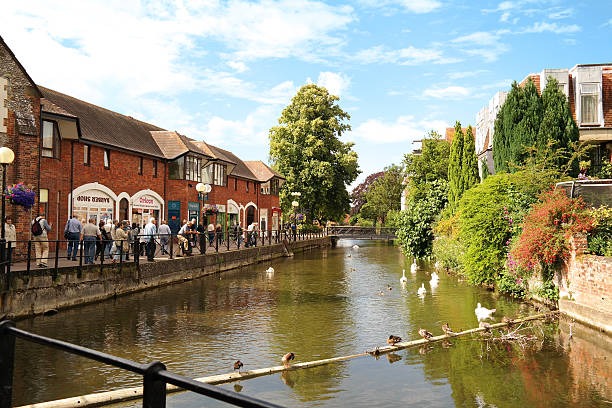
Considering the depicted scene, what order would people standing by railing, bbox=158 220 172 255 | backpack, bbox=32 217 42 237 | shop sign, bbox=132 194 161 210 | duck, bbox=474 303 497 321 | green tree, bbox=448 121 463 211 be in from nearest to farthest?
duck, bbox=474 303 497 321
backpack, bbox=32 217 42 237
people standing by railing, bbox=158 220 172 255
shop sign, bbox=132 194 161 210
green tree, bbox=448 121 463 211

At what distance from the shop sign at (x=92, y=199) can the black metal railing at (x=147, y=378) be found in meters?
24.9

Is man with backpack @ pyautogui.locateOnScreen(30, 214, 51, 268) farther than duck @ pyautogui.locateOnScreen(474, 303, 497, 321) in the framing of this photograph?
Yes

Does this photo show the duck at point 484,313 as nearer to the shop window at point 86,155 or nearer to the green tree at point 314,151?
the shop window at point 86,155

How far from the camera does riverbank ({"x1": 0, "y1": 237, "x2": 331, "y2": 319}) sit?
13.4 metres

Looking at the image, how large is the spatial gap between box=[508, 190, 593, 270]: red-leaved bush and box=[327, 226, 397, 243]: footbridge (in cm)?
4683

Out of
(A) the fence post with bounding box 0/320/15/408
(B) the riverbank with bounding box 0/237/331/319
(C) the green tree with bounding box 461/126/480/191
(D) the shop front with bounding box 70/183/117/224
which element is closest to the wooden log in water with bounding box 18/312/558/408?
(A) the fence post with bounding box 0/320/15/408

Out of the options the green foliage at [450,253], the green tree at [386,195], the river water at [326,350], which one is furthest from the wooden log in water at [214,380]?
the green tree at [386,195]

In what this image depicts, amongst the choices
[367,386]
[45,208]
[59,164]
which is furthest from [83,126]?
[367,386]

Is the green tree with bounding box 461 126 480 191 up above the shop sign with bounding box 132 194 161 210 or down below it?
above

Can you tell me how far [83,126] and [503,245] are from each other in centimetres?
2163

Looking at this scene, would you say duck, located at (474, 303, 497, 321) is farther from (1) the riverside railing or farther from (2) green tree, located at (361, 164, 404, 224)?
(2) green tree, located at (361, 164, 404, 224)

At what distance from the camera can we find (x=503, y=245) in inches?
743

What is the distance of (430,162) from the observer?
158 ft

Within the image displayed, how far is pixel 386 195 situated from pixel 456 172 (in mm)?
50186
